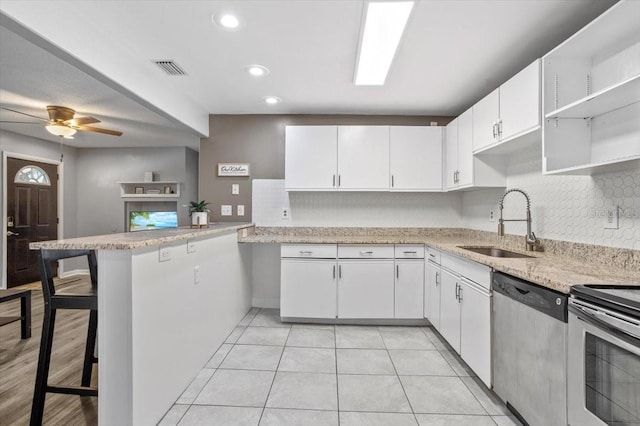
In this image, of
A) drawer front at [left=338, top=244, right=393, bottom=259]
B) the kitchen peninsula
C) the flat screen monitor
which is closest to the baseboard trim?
drawer front at [left=338, top=244, right=393, bottom=259]

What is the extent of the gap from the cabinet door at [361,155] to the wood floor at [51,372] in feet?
8.33

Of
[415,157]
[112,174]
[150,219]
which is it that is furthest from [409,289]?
[112,174]

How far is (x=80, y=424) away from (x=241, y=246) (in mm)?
1857

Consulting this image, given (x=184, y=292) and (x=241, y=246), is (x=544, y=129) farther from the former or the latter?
(x=241, y=246)

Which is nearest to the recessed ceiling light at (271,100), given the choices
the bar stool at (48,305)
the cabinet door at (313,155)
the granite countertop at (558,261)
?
the cabinet door at (313,155)

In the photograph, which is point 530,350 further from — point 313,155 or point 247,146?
point 247,146

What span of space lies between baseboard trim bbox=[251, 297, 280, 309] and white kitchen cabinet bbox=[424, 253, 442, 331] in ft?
5.75

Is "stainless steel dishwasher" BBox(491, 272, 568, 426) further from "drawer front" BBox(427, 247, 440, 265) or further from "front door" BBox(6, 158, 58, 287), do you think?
"front door" BBox(6, 158, 58, 287)

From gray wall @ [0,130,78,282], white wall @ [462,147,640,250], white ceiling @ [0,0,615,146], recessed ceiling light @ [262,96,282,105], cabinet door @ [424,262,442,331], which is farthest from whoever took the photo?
gray wall @ [0,130,78,282]

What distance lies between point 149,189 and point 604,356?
6.59 metres

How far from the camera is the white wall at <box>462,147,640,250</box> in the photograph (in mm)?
1661

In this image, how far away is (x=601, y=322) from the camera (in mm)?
1100

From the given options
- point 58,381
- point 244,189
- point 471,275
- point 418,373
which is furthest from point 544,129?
point 58,381

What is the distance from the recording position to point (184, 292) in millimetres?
1971
